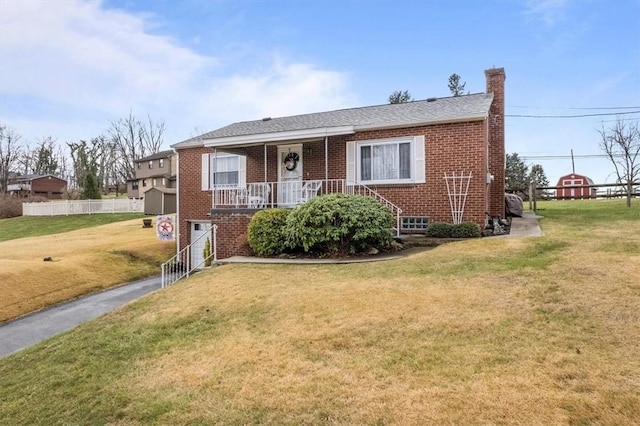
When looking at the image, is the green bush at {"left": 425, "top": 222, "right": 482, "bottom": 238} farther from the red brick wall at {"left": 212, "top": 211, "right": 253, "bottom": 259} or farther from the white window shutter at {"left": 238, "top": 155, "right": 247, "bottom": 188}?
the white window shutter at {"left": 238, "top": 155, "right": 247, "bottom": 188}

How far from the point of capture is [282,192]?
15.0 metres

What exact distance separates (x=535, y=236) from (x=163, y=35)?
15738mm

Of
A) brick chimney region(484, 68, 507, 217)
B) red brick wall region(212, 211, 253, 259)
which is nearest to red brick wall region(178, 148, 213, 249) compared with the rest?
red brick wall region(212, 211, 253, 259)

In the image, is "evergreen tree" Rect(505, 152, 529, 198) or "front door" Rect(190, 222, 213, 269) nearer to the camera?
"front door" Rect(190, 222, 213, 269)

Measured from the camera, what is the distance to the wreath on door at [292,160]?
1518cm

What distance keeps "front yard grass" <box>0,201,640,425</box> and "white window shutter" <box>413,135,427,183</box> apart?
16.0ft

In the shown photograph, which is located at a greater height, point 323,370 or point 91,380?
point 323,370

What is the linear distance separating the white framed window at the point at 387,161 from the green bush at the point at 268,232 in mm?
3166

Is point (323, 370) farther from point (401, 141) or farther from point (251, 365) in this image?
point (401, 141)

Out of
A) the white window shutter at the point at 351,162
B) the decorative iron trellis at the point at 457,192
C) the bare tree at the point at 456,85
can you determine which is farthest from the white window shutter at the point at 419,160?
the bare tree at the point at 456,85

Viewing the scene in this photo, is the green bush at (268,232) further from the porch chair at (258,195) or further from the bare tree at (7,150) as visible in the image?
the bare tree at (7,150)

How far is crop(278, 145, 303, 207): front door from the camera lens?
14.7m

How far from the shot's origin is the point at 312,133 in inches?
521

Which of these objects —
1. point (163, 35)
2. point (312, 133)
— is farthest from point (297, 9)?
point (163, 35)
